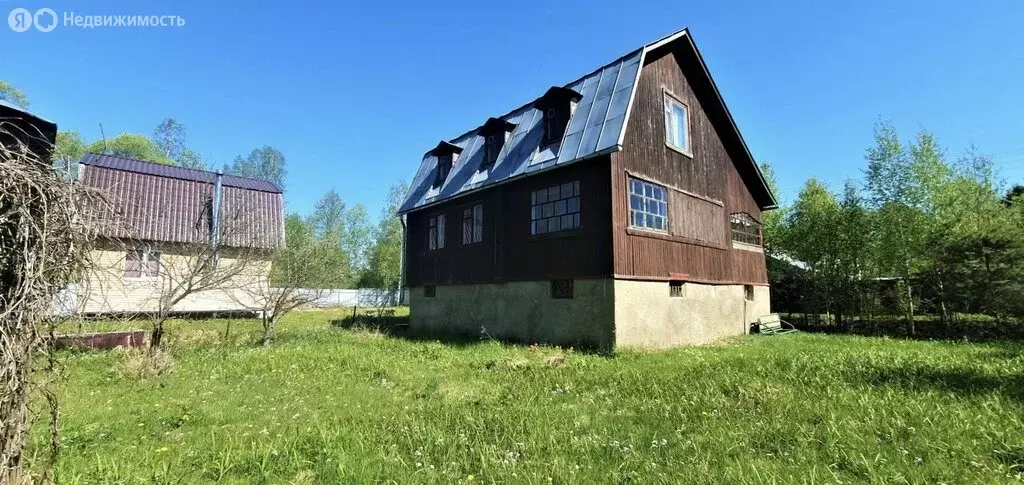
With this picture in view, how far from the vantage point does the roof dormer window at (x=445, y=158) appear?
783 inches

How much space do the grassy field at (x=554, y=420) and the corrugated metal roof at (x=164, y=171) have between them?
1645 cm

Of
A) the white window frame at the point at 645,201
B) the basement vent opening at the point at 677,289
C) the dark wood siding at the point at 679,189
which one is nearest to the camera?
the dark wood siding at the point at 679,189

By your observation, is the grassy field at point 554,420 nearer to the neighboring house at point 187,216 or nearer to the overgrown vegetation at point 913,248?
the overgrown vegetation at point 913,248

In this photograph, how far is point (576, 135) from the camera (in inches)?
550

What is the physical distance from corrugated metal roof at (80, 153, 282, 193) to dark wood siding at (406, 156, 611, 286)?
38.8 ft

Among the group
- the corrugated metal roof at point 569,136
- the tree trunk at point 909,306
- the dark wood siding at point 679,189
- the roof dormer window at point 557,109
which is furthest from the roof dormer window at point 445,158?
the tree trunk at point 909,306

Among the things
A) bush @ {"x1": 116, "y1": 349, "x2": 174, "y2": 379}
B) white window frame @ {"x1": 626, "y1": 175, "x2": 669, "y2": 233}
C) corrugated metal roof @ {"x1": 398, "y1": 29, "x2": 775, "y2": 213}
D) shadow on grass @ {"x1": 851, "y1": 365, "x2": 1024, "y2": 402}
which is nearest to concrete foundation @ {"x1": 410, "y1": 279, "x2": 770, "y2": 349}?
white window frame @ {"x1": 626, "y1": 175, "x2": 669, "y2": 233}

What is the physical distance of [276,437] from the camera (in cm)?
554

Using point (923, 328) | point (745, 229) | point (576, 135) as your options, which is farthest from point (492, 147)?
point (923, 328)

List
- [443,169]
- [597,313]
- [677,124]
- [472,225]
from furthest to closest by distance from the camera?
1. [443,169]
2. [472,225]
3. [677,124]
4. [597,313]

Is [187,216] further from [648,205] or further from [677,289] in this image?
[677,289]

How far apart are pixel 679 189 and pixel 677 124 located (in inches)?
94.1

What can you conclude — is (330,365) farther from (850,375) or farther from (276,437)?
(850,375)

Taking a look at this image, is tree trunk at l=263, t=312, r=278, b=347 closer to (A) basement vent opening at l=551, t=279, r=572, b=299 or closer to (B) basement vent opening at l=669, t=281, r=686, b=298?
(A) basement vent opening at l=551, t=279, r=572, b=299
